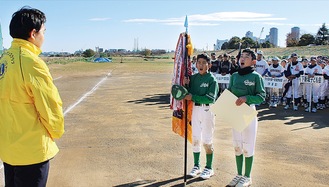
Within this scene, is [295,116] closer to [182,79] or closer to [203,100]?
[203,100]

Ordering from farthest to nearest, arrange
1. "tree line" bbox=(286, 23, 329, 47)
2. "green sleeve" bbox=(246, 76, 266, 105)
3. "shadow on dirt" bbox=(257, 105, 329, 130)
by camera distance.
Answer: "tree line" bbox=(286, 23, 329, 47), "shadow on dirt" bbox=(257, 105, 329, 130), "green sleeve" bbox=(246, 76, 266, 105)

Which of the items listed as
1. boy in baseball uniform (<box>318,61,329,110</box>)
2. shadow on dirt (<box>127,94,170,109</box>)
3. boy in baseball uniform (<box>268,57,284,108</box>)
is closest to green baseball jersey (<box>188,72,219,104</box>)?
shadow on dirt (<box>127,94,170,109</box>)

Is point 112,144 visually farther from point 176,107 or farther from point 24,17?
point 24,17

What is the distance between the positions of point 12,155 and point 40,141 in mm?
257

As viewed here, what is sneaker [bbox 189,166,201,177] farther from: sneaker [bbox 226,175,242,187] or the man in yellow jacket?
the man in yellow jacket

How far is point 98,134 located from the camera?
873 centimetres

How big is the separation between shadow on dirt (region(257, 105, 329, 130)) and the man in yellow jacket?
879 centimetres

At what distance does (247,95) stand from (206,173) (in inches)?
58.6

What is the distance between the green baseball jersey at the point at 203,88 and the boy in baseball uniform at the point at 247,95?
1.03ft

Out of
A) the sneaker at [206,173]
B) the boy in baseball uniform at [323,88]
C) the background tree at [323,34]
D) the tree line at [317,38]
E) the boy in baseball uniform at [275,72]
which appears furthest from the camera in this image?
the background tree at [323,34]

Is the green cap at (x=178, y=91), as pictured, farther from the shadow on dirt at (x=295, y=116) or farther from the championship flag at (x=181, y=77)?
the shadow on dirt at (x=295, y=116)

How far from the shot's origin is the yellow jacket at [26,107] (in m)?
2.69

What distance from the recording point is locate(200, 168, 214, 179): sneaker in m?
5.61

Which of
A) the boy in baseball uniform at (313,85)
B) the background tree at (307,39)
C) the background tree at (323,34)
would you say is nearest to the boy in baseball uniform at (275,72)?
the boy in baseball uniform at (313,85)
